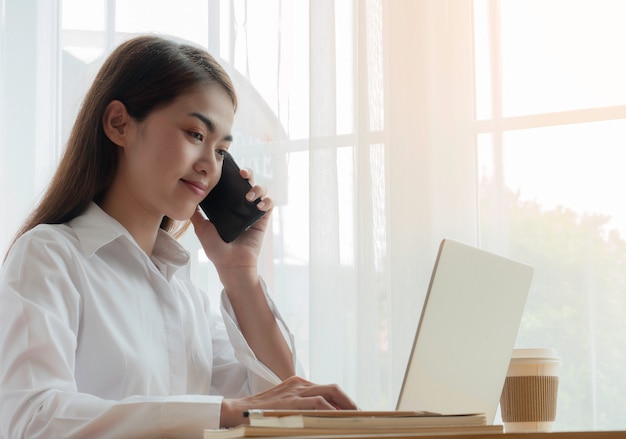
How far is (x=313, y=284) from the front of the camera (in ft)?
6.73

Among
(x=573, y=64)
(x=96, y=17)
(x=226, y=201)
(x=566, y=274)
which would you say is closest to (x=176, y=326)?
(x=226, y=201)

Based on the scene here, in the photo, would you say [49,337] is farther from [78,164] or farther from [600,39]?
[600,39]

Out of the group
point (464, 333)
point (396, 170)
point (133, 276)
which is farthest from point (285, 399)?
point (396, 170)

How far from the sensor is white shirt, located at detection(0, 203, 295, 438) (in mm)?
1055

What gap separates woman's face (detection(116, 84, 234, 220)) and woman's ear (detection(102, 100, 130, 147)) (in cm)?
2

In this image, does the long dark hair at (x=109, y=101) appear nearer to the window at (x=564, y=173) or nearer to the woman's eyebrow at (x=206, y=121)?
the woman's eyebrow at (x=206, y=121)

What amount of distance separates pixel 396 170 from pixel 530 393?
2.36 feet

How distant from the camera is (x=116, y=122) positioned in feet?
4.82

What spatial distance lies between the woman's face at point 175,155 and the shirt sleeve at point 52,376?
19 cm

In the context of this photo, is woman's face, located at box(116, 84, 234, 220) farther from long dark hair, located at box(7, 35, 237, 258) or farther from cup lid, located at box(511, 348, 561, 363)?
cup lid, located at box(511, 348, 561, 363)

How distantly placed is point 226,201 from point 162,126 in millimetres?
290

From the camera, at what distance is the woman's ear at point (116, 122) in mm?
1460

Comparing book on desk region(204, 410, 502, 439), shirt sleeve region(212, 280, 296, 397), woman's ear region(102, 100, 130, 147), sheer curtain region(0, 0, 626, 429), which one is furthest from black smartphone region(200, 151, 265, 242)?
book on desk region(204, 410, 502, 439)

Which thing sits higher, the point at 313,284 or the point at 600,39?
the point at 600,39
